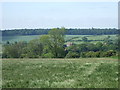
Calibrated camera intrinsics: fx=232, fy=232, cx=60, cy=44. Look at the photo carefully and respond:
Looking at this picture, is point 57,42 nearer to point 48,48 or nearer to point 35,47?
point 48,48

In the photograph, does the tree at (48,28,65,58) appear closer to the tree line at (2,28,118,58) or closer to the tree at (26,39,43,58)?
the tree line at (2,28,118,58)

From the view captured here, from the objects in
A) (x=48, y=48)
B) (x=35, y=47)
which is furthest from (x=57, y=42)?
(x=35, y=47)

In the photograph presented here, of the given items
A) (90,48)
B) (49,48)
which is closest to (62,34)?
(49,48)

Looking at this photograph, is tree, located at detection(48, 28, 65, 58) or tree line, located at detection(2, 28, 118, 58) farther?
tree, located at detection(48, 28, 65, 58)

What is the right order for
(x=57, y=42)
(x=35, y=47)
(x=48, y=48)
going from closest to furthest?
1. (x=57, y=42)
2. (x=48, y=48)
3. (x=35, y=47)

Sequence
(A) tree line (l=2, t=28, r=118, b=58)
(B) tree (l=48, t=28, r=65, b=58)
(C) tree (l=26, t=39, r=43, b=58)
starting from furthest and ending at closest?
(C) tree (l=26, t=39, r=43, b=58) < (B) tree (l=48, t=28, r=65, b=58) < (A) tree line (l=2, t=28, r=118, b=58)

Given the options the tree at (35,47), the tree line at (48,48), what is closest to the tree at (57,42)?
the tree line at (48,48)

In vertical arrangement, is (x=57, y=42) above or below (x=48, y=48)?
above

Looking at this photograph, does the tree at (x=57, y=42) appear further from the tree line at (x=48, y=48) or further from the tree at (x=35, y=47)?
the tree at (x=35, y=47)

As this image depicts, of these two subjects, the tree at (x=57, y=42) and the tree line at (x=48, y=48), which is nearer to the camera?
the tree line at (x=48, y=48)

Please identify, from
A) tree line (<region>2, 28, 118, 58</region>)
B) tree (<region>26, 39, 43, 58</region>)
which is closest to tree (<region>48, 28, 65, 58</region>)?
tree line (<region>2, 28, 118, 58</region>)

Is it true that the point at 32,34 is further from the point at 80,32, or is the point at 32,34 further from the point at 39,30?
the point at 80,32

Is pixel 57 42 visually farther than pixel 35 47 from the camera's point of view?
No

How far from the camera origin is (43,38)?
7525 cm
